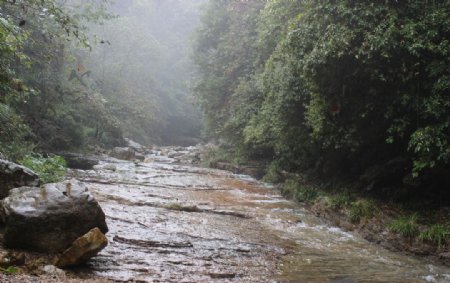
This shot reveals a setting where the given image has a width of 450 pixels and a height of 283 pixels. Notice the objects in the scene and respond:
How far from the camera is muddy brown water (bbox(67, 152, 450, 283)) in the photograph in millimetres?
5500

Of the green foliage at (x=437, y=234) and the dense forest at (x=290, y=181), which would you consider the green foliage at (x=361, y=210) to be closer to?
the dense forest at (x=290, y=181)

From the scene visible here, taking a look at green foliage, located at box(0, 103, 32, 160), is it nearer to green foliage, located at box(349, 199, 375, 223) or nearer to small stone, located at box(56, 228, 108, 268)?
small stone, located at box(56, 228, 108, 268)

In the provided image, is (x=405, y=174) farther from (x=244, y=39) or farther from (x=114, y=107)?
(x=114, y=107)

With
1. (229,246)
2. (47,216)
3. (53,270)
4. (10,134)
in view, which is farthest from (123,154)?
(53,270)

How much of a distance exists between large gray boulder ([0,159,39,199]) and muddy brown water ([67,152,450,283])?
154cm

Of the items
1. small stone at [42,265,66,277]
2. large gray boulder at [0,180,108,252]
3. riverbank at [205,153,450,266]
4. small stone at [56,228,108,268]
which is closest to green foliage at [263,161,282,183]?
riverbank at [205,153,450,266]

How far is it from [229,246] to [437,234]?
3626 millimetres

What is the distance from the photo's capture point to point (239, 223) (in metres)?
8.70

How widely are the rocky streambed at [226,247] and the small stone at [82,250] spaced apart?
127 millimetres

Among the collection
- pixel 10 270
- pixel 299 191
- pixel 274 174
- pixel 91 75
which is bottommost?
pixel 10 270

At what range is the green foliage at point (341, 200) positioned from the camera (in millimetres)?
10041

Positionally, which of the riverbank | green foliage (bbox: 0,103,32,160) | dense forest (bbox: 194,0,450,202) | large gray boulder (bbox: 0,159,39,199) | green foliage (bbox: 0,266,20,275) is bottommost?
green foliage (bbox: 0,266,20,275)

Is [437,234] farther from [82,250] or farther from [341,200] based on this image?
[82,250]

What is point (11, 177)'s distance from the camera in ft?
20.5
